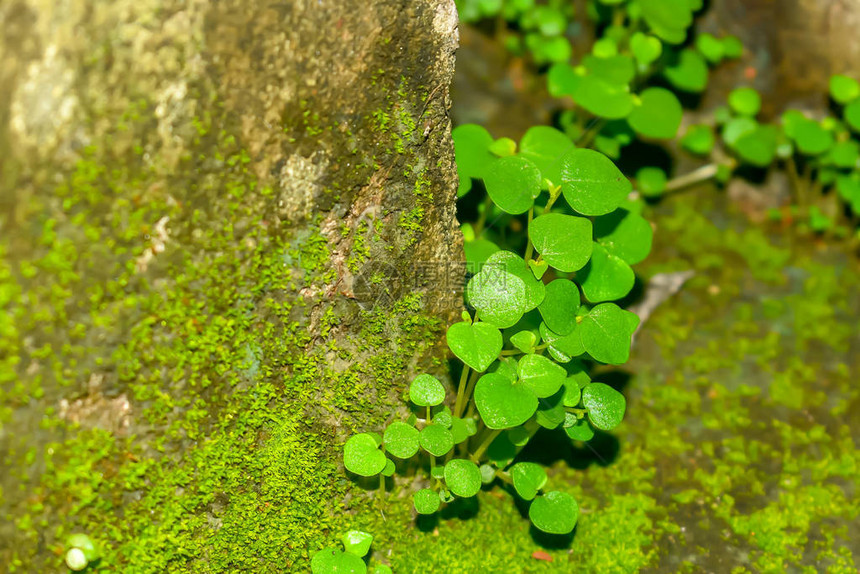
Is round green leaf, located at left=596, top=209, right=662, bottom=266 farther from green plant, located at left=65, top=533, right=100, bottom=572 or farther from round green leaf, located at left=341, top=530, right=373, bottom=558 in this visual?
green plant, located at left=65, top=533, right=100, bottom=572

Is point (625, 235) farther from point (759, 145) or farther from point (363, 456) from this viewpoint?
point (759, 145)

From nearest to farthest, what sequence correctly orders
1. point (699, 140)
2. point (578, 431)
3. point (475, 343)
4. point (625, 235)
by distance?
1. point (475, 343)
2. point (578, 431)
3. point (625, 235)
4. point (699, 140)

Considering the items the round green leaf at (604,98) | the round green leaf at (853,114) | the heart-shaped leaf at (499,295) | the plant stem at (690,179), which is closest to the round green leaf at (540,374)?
the heart-shaped leaf at (499,295)

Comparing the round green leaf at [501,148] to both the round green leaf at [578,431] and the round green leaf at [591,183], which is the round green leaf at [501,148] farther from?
the round green leaf at [578,431]

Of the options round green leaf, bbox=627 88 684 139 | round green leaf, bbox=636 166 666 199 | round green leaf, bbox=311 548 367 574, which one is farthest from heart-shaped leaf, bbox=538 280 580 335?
round green leaf, bbox=636 166 666 199

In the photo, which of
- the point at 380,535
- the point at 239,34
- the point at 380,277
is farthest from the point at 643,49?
the point at 380,535

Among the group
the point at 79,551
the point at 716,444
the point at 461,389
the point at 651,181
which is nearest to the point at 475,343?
the point at 461,389
